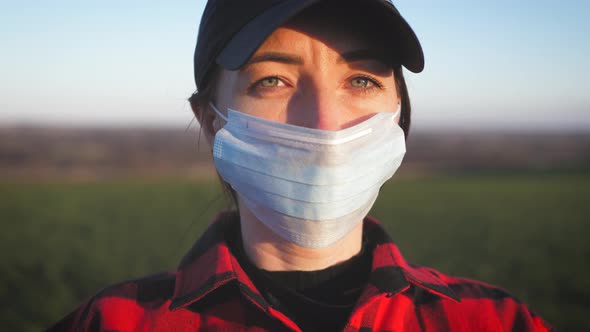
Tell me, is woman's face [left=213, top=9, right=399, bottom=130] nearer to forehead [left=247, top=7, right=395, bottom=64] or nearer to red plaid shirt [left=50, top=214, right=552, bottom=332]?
forehead [left=247, top=7, right=395, bottom=64]

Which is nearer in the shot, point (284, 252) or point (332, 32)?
point (332, 32)

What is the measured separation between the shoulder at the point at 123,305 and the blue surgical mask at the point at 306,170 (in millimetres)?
606

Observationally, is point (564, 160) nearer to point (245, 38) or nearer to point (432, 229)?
point (432, 229)

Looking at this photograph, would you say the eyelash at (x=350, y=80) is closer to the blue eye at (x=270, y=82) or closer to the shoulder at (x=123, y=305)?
the blue eye at (x=270, y=82)

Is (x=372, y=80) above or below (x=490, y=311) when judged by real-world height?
above

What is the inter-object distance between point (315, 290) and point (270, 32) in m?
1.19

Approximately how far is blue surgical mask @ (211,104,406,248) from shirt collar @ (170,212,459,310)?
252 mm

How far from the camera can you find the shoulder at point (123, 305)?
6.09 feet

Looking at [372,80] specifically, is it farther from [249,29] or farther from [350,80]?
[249,29]

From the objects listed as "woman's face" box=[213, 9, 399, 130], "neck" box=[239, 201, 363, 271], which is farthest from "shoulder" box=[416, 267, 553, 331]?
"woman's face" box=[213, 9, 399, 130]

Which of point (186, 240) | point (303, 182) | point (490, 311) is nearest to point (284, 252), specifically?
point (303, 182)

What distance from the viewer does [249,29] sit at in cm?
176

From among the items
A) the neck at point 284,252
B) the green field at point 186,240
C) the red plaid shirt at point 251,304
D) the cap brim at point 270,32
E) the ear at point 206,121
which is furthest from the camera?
the green field at point 186,240

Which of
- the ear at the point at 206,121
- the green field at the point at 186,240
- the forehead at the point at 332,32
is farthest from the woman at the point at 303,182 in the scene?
the green field at the point at 186,240
